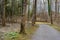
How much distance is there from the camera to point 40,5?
7544 cm

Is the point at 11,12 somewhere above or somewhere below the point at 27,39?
above

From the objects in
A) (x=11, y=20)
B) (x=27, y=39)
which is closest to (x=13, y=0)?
(x=11, y=20)

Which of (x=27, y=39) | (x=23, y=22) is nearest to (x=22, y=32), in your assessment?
(x=23, y=22)

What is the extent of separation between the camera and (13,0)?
3069 centimetres

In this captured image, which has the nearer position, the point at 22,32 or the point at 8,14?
the point at 22,32

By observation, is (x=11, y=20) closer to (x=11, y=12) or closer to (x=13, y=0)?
(x=11, y=12)

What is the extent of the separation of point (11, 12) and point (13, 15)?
2004 millimetres

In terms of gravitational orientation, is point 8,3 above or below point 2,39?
above

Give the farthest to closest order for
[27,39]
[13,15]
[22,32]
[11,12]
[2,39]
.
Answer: [13,15] < [11,12] < [22,32] < [27,39] < [2,39]

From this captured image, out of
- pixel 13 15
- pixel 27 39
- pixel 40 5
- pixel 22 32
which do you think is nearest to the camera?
pixel 27 39

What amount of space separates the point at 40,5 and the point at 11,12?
47.4 m

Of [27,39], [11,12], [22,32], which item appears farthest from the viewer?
[11,12]

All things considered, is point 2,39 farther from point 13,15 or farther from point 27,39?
point 13,15

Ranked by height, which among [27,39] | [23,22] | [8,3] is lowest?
[27,39]
